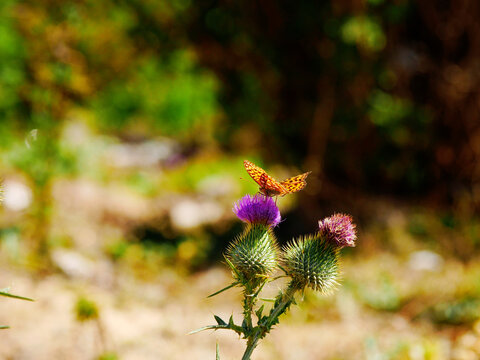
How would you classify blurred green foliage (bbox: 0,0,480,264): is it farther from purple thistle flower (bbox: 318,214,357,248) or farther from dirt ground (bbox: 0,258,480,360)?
purple thistle flower (bbox: 318,214,357,248)

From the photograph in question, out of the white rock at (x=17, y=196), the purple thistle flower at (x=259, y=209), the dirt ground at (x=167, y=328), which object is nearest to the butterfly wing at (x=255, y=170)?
the purple thistle flower at (x=259, y=209)

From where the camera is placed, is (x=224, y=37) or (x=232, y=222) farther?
(x=232, y=222)

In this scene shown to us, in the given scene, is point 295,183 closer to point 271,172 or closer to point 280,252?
point 280,252

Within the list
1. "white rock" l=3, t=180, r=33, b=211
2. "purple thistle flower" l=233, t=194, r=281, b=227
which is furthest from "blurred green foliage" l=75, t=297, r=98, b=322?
"white rock" l=3, t=180, r=33, b=211

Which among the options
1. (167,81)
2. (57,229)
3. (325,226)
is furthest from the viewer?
(167,81)

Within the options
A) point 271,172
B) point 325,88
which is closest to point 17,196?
point 271,172

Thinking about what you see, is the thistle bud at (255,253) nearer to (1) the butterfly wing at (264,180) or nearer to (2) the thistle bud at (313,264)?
(2) the thistle bud at (313,264)

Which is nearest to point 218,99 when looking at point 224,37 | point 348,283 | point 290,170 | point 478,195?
point 224,37

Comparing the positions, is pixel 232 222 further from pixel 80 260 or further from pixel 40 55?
pixel 40 55
